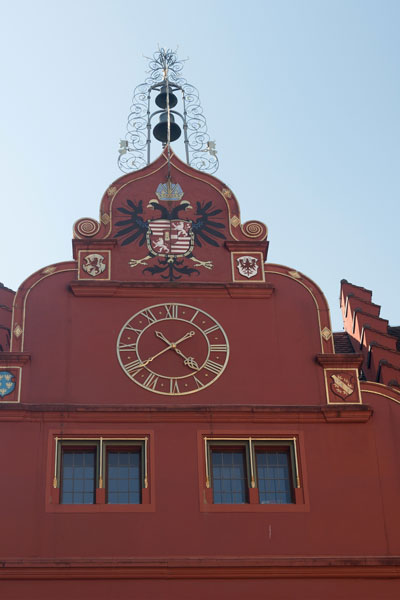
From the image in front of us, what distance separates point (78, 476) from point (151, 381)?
223 cm

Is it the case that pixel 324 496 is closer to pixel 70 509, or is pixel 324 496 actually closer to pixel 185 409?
pixel 185 409

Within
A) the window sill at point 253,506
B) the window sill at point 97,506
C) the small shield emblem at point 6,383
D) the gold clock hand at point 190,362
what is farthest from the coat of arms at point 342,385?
the small shield emblem at point 6,383

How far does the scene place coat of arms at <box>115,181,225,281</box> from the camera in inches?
1001

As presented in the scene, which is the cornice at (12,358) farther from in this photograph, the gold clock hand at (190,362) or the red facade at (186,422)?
the gold clock hand at (190,362)

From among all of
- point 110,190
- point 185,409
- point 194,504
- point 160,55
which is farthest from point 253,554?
point 160,55

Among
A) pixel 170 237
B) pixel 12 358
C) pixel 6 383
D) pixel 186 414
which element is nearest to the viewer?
pixel 186 414

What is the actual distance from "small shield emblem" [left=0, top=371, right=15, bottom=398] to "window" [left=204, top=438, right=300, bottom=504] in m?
3.65

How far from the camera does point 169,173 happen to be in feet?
86.9

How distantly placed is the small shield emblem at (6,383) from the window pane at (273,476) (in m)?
4.60

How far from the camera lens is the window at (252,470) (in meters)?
23.1

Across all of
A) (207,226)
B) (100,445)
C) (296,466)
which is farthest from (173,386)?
(207,226)

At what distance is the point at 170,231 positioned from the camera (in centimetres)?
2573

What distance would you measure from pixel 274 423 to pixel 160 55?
33.5ft

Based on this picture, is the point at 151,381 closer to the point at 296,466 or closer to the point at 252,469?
the point at 252,469
